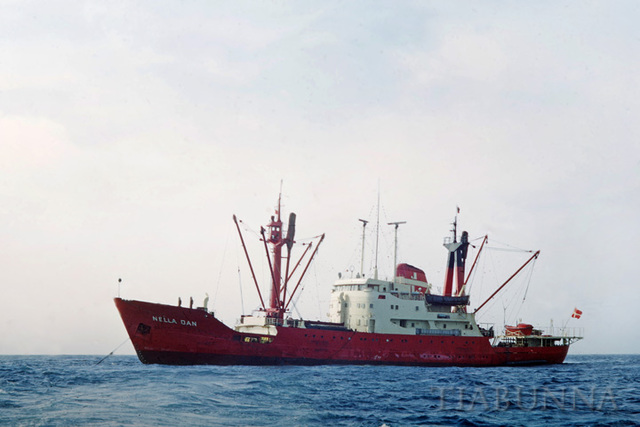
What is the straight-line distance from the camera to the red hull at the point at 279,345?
134ft

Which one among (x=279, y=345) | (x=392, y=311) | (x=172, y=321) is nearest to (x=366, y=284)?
(x=392, y=311)

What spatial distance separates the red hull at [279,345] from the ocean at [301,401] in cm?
426

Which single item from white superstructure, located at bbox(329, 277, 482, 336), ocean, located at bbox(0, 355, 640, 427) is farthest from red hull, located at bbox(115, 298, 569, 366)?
ocean, located at bbox(0, 355, 640, 427)

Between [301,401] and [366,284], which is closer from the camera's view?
[301,401]

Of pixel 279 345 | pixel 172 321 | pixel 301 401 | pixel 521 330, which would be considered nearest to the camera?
pixel 301 401

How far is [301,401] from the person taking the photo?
81.1 feet

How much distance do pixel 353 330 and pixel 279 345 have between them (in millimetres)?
8174

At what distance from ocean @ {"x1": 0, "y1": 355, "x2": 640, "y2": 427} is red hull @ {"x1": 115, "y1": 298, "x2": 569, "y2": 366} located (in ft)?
14.0

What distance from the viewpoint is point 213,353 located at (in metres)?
42.3

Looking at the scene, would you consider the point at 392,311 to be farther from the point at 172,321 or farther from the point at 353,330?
the point at 172,321

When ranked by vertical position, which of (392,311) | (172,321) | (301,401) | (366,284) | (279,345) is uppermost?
(366,284)

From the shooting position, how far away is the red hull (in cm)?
4091

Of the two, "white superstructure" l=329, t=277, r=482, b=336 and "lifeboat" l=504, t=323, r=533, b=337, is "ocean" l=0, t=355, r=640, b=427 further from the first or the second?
"lifeboat" l=504, t=323, r=533, b=337

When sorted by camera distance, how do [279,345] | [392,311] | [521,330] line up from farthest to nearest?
1. [521,330]
2. [392,311]
3. [279,345]
